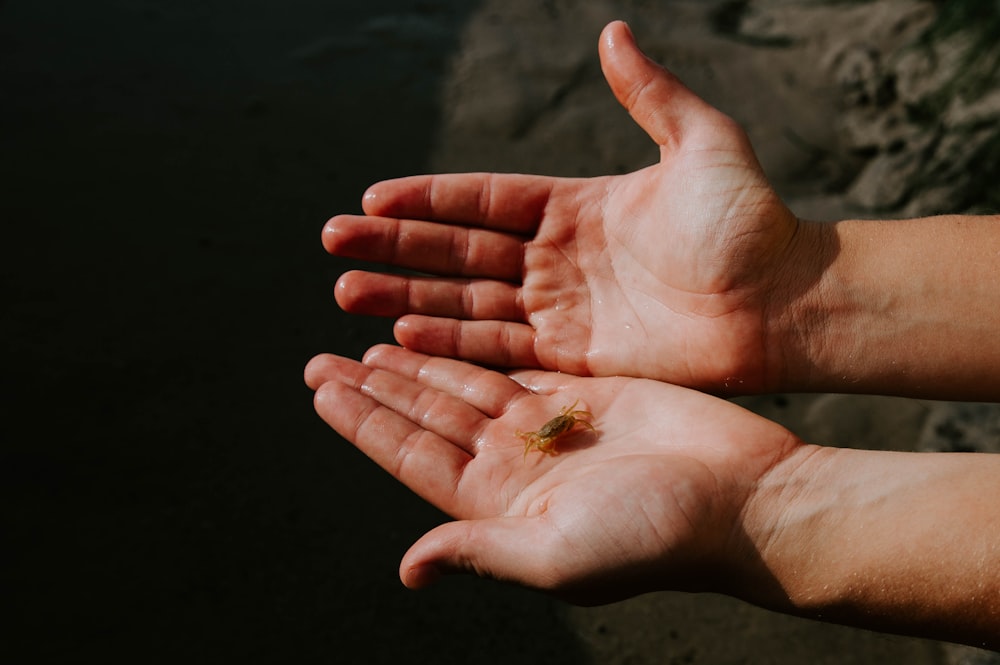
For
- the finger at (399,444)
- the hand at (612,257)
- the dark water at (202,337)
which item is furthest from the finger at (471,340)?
the dark water at (202,337)

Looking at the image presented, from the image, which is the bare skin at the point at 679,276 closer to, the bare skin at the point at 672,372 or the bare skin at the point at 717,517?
the bare skin at the point at 672,372

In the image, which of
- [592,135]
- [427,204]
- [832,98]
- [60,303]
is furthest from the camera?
[832,98]

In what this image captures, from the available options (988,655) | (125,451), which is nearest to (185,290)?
(125,451)

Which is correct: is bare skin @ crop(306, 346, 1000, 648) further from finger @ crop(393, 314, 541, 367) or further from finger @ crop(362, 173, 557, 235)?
finger @ crop(362, 173, 557, 235)

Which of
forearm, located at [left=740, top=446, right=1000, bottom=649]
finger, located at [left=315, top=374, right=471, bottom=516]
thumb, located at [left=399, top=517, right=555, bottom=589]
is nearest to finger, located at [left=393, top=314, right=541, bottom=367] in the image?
finger, located at [left=315, top=374, right=471, bottom=516]

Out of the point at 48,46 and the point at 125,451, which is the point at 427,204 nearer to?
the point at 125,451

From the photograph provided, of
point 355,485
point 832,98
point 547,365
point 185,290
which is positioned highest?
point 832,98

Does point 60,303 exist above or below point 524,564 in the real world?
above
